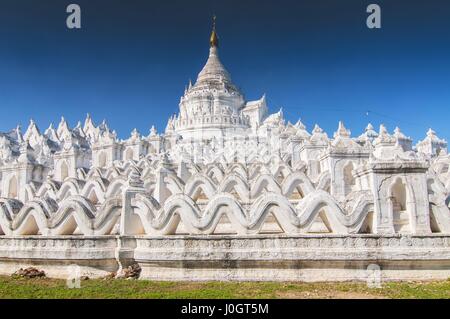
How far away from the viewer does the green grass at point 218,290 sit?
6.58 metres

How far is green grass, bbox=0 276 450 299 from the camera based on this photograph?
6578 millimetres

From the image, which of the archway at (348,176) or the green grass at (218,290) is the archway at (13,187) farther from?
the archway at (348,176)

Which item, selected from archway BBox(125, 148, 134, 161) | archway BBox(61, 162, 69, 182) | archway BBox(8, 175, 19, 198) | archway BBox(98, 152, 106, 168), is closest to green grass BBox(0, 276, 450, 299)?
archway BBox(8, 175, 19, 198)

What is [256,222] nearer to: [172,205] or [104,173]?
[172,205]

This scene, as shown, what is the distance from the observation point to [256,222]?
818 cm

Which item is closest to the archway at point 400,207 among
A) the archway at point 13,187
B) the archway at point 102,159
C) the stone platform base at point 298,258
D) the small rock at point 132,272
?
the stone platform base at point 298,258

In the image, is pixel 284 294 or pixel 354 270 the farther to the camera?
pixel 354 270

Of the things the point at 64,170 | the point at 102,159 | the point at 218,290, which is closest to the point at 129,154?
the point at 102,159

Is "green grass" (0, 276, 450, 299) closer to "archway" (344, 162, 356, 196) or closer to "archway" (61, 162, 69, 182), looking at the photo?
"archway" (344, 162, 356, 196)

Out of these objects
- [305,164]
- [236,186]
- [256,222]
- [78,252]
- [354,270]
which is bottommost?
[354,270]

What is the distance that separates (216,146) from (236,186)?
25.8 metres

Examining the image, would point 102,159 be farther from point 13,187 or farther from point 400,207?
point 400,207

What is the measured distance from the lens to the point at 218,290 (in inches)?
271
